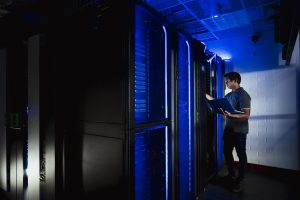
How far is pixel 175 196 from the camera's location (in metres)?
2.14

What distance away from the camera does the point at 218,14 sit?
302cm

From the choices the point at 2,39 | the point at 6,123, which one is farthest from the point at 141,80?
the point at 2,39

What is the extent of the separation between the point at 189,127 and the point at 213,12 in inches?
73.3

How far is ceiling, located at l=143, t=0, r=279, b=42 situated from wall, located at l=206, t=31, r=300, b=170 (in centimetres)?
42

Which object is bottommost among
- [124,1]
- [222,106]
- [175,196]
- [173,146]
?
[175,196]

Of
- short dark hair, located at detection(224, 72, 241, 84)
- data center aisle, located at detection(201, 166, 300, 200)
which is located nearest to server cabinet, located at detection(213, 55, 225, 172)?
data center aisle, located at detection(201, 166, 300, 200)

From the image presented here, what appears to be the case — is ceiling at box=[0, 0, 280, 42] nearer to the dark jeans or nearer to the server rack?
the server rack

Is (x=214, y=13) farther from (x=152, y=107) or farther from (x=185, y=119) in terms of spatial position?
(x=152, y=107)

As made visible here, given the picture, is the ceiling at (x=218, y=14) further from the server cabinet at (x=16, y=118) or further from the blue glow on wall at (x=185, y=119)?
the server cabinet at (x=16, y=118)

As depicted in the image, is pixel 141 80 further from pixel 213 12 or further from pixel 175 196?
pixel 213 12

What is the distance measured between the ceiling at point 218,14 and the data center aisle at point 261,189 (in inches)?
98.8

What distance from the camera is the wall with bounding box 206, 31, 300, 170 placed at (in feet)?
12.0

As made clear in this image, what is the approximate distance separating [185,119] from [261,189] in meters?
1.99

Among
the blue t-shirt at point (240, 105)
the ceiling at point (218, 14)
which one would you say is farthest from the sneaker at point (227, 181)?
the ceiling at point (218, 14)
